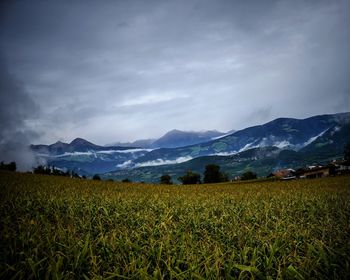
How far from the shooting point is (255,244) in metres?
5.62

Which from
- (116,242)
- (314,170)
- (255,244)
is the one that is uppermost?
(116,242)

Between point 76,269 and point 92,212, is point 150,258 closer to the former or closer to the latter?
point 76,269

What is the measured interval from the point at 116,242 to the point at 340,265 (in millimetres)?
3997

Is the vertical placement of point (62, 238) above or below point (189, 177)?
above

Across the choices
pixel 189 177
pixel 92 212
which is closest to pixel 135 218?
pixel 92 212

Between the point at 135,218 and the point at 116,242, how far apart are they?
3.37 metres

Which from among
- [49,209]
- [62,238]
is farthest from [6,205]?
[62,238]

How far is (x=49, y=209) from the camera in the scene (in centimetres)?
1019

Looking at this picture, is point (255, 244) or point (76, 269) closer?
point (76, 269)

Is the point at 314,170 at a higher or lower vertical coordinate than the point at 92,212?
Answer: lower

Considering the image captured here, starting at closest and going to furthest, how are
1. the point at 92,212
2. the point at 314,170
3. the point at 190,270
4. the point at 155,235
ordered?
the point at 190,270 → the point at 155,235 → the point at 92,212 → the point at 314,170

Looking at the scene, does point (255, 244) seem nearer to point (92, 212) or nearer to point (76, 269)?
point (76, 269)

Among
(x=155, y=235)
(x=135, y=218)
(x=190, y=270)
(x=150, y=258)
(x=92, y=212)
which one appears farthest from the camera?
(x=92, y=212)

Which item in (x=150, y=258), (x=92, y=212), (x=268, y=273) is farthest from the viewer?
(x=92, y=212)
